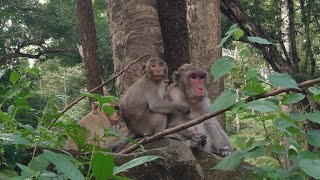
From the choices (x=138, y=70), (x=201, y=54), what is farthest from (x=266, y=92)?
(x=201, y=54)

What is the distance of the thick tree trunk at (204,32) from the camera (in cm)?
603

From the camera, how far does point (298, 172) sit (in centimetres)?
197

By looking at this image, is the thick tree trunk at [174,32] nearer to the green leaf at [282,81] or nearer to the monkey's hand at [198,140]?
the monkey's hand at [198,140]

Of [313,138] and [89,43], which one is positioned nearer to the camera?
[313,138]

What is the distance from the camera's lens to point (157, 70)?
4328 mm

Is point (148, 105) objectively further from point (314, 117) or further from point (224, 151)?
point (314, 117)

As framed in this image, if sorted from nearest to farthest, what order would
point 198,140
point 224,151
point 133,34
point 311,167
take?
point 311,167 → point 198,140 → point 224,151 → point 133,34

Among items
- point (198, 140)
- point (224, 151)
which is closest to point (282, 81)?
point (198, 140)

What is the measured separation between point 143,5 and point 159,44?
1.35 ft

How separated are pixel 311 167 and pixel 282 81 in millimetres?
278

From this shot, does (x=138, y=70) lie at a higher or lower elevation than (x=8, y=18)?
lower

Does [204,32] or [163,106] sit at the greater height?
[204,32]

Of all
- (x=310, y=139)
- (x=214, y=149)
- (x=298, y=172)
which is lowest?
(x=214, y=149)

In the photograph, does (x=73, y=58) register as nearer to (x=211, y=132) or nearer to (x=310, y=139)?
(x=211, y=132)
